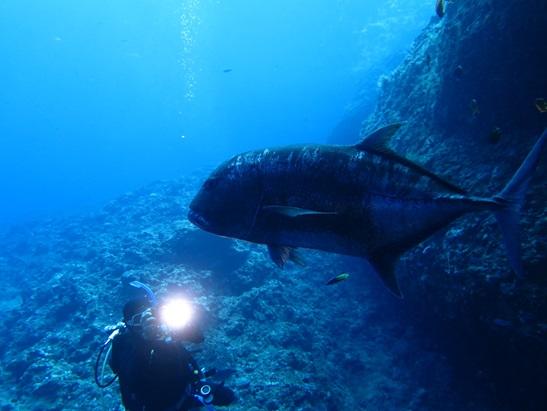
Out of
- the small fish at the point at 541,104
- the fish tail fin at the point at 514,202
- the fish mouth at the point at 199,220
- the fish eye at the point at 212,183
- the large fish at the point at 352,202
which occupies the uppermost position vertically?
the small fish at the point at 541,104

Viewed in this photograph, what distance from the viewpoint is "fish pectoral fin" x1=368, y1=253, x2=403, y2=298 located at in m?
1.82

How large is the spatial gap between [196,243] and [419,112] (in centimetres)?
870

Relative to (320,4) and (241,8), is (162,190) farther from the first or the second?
(241,8)

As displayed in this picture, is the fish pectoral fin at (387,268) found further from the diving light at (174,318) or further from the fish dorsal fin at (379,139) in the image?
the diving light at (174,318)

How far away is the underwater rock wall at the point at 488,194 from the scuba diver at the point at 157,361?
4.13m

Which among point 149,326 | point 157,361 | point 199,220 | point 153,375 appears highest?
point 149,326

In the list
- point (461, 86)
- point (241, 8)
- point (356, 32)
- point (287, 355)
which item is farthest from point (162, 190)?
point (241, 8)

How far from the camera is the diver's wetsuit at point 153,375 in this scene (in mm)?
4332

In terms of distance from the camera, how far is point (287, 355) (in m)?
8.85

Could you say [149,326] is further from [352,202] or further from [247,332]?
[247,332]

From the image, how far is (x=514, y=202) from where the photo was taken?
176cm

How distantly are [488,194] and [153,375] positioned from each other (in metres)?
5.41

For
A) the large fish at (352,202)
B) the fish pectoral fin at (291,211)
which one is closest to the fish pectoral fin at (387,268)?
the large fish at (352,202)

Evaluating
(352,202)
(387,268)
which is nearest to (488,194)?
(387,268)
